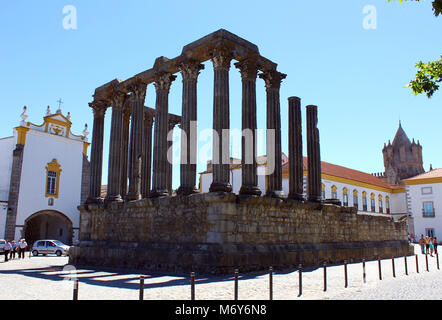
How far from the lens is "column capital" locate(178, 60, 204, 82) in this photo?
15962 mm

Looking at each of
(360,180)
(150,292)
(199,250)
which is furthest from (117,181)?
(360,180)

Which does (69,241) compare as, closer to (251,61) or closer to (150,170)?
(150,170)

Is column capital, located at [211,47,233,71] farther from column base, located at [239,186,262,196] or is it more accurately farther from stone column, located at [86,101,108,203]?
stone column, located at [86,101,108,203]

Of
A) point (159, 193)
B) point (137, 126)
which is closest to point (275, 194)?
point (159, 193)

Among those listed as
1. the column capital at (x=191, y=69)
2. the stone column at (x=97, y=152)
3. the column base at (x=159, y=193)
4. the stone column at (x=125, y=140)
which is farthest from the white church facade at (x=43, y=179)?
the column capital at (x=191, y=69)

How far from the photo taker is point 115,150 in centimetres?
1998

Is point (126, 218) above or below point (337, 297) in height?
above

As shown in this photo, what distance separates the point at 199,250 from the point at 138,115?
8.23 metres

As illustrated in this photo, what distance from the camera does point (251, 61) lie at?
16.1 meters

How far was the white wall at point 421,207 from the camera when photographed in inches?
1864

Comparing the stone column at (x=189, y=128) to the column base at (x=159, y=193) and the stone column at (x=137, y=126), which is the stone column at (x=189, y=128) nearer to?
the column base at (x=159, y=193)

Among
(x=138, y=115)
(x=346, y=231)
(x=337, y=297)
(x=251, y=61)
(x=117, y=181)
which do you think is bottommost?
(x=337, y=297)

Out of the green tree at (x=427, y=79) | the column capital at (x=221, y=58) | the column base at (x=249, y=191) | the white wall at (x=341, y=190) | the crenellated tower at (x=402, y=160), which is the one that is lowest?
the column base at (x=249, y=191)

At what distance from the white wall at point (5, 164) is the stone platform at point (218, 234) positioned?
1584 cm
